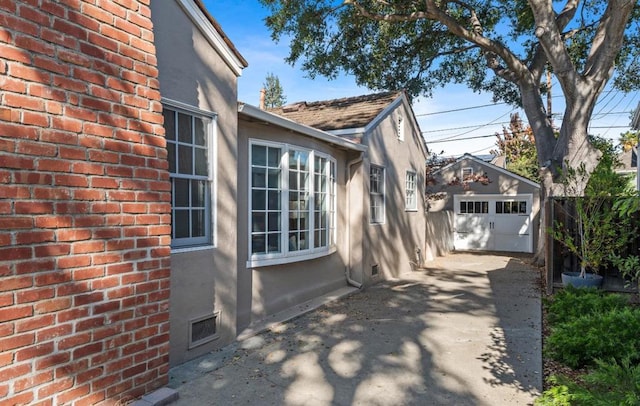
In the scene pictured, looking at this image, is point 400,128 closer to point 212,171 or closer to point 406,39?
point 406,39

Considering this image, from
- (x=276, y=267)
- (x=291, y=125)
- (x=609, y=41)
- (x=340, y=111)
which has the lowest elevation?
(x=276, y=267)

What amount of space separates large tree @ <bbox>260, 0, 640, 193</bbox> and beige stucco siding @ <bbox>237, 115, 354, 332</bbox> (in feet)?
16.6

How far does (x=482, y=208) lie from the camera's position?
17.4 meters

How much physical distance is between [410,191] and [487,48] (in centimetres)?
457

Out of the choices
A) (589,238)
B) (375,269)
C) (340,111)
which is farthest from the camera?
(340,111)

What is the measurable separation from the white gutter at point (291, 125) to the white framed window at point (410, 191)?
11.8 feet

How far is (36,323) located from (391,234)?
901 centimetres

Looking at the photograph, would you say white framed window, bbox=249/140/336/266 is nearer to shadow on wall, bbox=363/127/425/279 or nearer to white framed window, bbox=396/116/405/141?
shadow on wall, bbox=363/127/425/279

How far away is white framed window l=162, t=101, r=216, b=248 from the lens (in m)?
4.65

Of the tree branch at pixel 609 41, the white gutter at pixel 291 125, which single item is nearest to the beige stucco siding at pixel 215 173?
the white gutter at pixel 291 125

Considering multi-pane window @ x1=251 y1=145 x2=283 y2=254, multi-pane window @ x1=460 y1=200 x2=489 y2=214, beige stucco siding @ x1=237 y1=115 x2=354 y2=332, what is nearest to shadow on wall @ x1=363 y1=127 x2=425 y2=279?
beige stucco siding @ x1=237 y1=115 x2=354 y2=332

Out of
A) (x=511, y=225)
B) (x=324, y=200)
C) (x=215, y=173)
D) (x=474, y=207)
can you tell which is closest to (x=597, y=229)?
(x=324, y=200)

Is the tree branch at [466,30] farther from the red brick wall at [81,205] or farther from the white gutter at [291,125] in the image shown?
the red brick wall at [81,205]

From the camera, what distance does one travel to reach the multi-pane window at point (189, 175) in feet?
15.3
